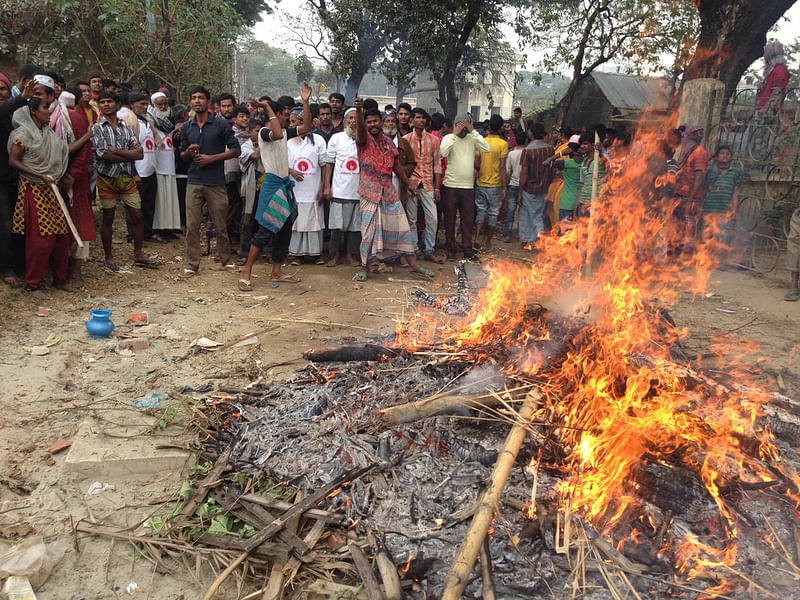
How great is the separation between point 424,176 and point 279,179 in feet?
7.85

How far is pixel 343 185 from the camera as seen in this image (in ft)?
26.2

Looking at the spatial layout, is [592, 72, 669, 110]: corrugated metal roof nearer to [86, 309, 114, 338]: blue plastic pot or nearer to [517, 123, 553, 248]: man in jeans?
[517, 123, 553, 248]: man in jeans

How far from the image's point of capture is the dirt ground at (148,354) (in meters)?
2.98

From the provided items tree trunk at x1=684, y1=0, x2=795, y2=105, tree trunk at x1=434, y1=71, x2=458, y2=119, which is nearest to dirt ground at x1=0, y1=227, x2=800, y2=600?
tree trunk at x1=684, y1=0, x2=795, y2=105

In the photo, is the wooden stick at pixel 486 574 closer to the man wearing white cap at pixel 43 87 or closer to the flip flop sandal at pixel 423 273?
the flip flop sandal at pixel 423 273

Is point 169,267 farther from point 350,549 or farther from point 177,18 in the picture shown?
point 177,18

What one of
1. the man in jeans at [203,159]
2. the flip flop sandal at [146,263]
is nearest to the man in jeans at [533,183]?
the man in jeans at [203,159]

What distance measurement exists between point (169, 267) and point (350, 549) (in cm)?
616

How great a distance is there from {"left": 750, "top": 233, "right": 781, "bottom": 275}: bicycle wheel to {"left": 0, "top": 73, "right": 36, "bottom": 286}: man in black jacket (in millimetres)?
10101

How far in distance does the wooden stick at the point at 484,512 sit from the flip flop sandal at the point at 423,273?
492cm

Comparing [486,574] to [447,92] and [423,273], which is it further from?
[447,92]

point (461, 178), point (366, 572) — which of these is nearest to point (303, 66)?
point (461, 178)

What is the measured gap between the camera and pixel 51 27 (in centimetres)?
1255

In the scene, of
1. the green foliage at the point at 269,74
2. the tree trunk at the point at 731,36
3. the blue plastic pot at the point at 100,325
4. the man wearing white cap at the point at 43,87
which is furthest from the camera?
the green foliage at the point at 269,74
